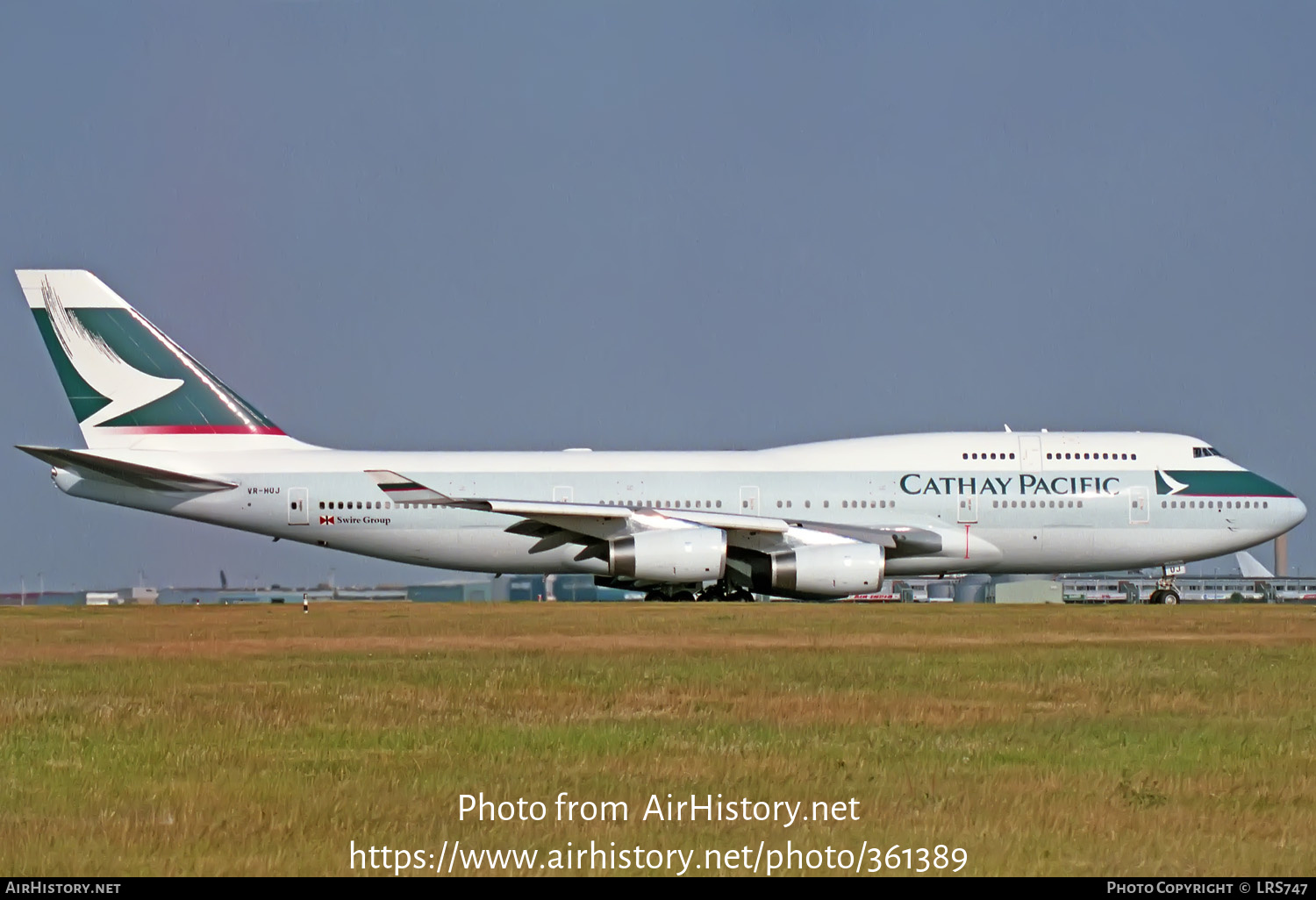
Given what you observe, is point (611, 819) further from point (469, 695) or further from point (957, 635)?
point (957, 635)

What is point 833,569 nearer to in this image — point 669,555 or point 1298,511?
point 669,555

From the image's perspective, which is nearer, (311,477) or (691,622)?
(691,622)

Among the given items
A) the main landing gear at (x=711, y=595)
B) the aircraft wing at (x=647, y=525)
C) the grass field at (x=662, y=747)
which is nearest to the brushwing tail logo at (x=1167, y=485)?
the aircraft wing at (x=647, y=525)

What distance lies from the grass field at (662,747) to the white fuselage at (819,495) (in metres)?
16.6

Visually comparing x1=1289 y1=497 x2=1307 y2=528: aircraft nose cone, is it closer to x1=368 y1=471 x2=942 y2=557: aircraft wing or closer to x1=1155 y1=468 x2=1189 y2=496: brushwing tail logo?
x1=1155 y1=468 x2=1189 y2=496: brushwing tail logo

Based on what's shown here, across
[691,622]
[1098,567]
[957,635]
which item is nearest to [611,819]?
[957,635]

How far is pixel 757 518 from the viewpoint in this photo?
3441cm

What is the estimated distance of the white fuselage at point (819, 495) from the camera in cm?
3694

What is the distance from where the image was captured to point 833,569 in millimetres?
32312

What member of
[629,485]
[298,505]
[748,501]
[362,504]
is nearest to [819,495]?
[748,501]

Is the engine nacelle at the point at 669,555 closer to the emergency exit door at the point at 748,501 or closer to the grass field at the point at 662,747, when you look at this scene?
the emergency exit door at the point at 748,501

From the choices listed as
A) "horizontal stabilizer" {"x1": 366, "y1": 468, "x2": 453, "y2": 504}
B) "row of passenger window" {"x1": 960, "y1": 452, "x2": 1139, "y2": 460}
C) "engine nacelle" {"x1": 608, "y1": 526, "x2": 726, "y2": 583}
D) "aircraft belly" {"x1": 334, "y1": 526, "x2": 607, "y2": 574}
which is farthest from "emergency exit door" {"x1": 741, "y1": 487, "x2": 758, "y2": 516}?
"horizontal stabilizer" {"x1": 366, "y1": 468, "x2": 453, "y2": 504}

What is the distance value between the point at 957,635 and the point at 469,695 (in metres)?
10.1

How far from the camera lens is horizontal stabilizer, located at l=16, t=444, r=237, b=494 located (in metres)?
35.7
